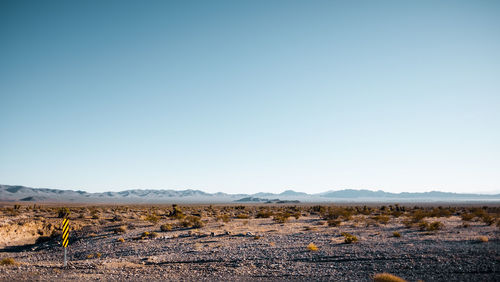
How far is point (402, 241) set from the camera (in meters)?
18.4

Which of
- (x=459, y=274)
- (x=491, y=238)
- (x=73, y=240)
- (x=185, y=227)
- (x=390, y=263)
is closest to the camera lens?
(x=459, y=274)

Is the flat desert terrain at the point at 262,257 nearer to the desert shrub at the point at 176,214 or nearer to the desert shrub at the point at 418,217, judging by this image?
the desert shrub at the point at 418,217

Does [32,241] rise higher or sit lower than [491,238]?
lower

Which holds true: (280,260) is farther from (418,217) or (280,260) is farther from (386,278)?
(418,217)

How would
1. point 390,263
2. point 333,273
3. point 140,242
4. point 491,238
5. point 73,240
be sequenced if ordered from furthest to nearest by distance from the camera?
point 73,240
point 140,242
point 491,238
point 390,263
point 333,273

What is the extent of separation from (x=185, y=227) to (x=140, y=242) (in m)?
7.58

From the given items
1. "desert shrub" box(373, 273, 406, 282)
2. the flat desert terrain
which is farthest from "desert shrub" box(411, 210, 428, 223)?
"desert shrub" box(373, 273, 406, 282)

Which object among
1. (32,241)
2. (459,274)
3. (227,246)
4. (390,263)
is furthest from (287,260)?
(32,241)

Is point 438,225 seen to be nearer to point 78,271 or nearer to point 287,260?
point 287,260

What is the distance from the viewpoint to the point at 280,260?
47.4 ft

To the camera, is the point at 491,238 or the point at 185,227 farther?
the point at 185,227

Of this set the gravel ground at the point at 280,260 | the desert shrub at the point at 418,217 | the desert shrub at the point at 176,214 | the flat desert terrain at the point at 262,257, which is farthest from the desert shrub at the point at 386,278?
the desert shrub at the point at 176,214

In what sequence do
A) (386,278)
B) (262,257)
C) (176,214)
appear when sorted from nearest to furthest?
1. (386,278)
2. (262,257)
3. (176,214)

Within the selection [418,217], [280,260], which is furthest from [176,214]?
[280,260]
